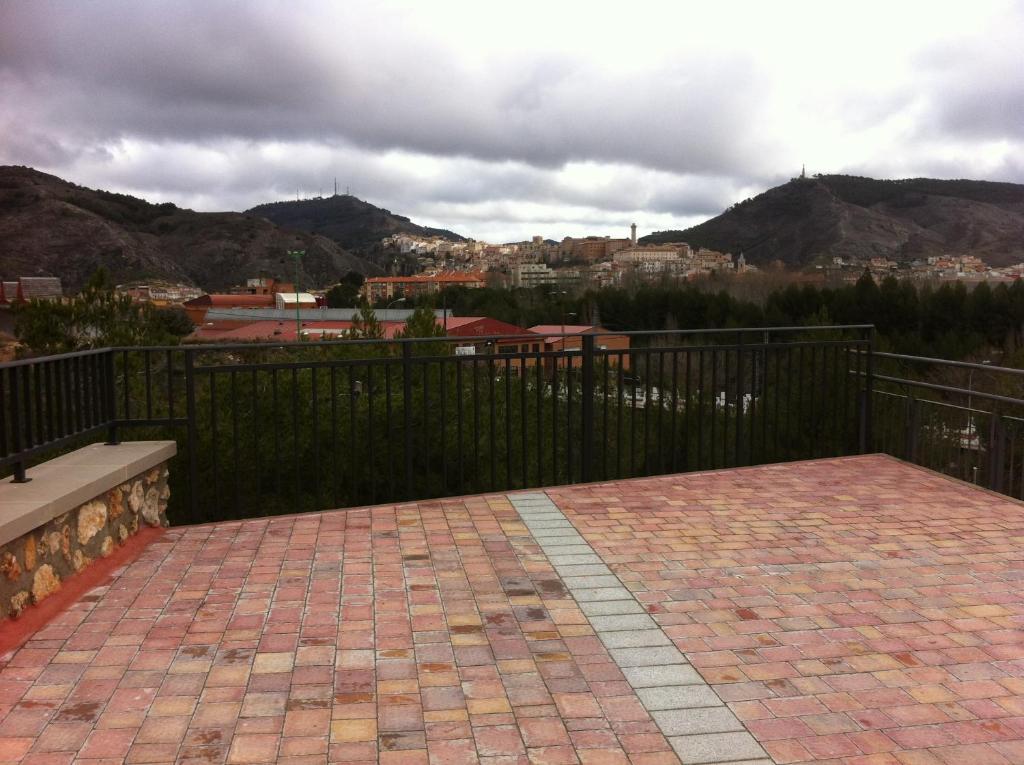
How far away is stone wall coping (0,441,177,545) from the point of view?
10.6 feet

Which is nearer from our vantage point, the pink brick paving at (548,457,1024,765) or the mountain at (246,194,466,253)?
the pink brick paving at (548,457,1024,765)

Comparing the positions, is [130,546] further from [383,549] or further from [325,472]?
[325,472]

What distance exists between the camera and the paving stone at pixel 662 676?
2838 millimetres

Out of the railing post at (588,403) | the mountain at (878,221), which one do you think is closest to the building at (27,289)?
the railing post at (588,403)

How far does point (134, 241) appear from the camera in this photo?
68.6m

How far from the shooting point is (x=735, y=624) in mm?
3336

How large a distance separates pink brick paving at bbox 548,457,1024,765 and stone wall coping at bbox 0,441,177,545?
8.27 feet

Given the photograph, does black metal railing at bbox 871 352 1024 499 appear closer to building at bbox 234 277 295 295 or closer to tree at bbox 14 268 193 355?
tree at bbox 14 268 193 355

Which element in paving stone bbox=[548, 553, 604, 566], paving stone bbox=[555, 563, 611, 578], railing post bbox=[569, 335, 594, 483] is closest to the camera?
paving stone bbox=[555, 563, 611, 578]

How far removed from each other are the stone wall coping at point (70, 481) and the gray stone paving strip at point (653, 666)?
88.7 inches

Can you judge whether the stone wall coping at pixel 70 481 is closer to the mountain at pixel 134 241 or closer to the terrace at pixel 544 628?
the terrace at pixel 544 628

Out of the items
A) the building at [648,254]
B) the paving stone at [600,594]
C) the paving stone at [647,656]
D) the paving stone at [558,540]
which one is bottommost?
the paving stone at [647,656]

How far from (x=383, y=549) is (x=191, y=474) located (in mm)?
1351

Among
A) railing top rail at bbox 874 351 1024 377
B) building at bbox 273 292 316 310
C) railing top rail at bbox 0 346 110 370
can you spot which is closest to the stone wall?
railing top rail at bbox 0 346 110 370
